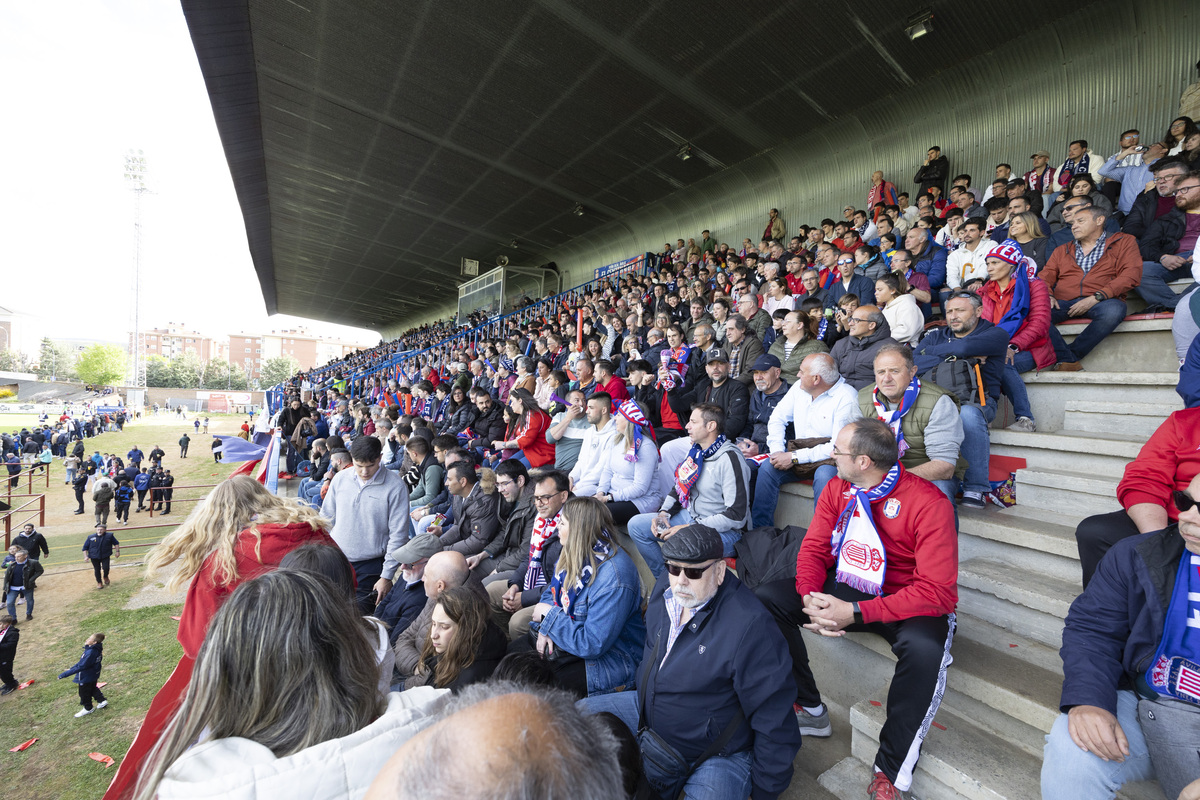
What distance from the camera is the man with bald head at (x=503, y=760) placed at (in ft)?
1.59

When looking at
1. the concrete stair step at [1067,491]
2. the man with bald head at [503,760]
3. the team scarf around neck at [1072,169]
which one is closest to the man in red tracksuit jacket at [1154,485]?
the concrete stair step at [1067,491]

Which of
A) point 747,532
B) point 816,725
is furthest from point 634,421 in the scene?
point 816,725

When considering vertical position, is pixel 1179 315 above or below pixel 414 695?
above

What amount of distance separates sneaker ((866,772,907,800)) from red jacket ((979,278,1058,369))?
3.33m

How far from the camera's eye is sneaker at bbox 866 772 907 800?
6.50 feet

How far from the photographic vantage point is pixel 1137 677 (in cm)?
167

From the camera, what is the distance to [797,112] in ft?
33.5

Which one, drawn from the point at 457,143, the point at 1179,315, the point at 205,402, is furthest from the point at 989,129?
the point at 205,402

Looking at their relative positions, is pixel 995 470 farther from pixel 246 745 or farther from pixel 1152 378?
pixel 246 745

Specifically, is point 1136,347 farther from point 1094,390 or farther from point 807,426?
point 807,426

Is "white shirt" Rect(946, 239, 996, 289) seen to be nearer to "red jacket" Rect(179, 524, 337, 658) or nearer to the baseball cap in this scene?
the baseball cap

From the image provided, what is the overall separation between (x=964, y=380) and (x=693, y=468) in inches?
74.9

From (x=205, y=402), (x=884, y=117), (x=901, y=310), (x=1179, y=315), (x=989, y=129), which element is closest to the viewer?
(x=1179, y=315)

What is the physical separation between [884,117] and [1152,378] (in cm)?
870
